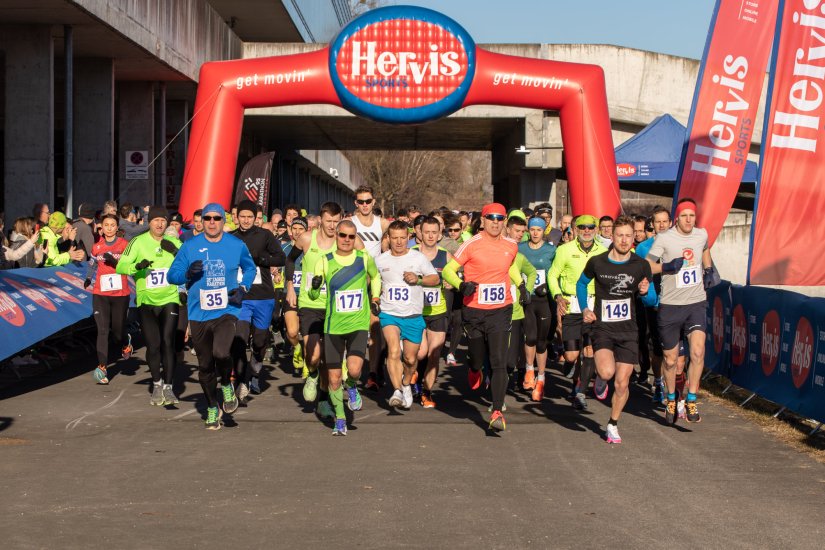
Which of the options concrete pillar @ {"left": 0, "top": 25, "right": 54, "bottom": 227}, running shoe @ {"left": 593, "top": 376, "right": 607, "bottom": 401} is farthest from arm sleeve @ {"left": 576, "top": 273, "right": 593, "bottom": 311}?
concrete pillar @ {"left": 0, "top": 25, "right": 54, "bottom": 227}

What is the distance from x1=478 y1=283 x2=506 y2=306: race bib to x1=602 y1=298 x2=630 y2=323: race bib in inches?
42.7

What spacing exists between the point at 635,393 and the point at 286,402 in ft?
12.8

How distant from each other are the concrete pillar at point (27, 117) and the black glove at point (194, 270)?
11.8 m

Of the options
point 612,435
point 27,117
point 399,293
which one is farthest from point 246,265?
point 27,117

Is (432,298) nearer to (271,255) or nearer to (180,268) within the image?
(271,255)

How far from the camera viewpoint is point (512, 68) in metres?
20.2

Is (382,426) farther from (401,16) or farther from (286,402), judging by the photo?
(401,16)

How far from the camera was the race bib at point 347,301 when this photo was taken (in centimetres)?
1009

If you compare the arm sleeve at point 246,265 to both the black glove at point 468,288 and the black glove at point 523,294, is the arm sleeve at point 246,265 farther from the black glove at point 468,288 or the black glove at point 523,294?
the black glove at point 523,294

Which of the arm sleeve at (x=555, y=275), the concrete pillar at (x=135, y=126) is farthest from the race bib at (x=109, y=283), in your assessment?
the concrete pillar at (x=135, y=126)

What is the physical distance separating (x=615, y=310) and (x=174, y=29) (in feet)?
59.4

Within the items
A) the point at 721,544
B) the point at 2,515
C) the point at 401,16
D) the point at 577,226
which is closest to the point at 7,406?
the point at 2,515

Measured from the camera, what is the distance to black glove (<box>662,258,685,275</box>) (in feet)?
35.1

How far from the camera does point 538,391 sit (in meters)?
12.4
